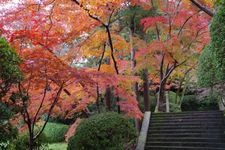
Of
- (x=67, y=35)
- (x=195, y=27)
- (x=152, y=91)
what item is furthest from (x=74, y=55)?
(x=152, y=91)

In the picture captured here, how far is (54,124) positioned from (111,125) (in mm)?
11766

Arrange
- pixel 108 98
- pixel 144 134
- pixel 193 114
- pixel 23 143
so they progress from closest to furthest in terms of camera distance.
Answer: pixel 23 143 < pixel 144 134 < pixel 108 98 < pixel 193 114

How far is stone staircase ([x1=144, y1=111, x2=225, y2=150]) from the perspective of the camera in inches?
447

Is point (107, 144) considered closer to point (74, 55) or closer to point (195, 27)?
point (74, 55)

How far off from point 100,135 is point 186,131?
4.99 metres

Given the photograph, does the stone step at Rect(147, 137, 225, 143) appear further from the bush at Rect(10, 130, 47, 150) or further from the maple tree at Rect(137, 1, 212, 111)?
the bush at Rect(10, 130, 47, 150)

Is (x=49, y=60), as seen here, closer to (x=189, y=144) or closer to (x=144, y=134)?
(x=144, y=134)

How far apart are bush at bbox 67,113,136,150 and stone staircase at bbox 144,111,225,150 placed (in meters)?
2.98

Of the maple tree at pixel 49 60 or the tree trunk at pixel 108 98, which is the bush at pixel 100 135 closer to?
the maple tree at pixel 49 60

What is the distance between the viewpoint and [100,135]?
8844 mm

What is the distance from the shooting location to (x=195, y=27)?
15.0 meters

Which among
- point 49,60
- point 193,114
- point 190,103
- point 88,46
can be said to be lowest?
point 190,103

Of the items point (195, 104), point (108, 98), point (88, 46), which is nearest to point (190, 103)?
point (195, 104)

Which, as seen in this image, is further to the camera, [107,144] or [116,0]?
[116,0]
